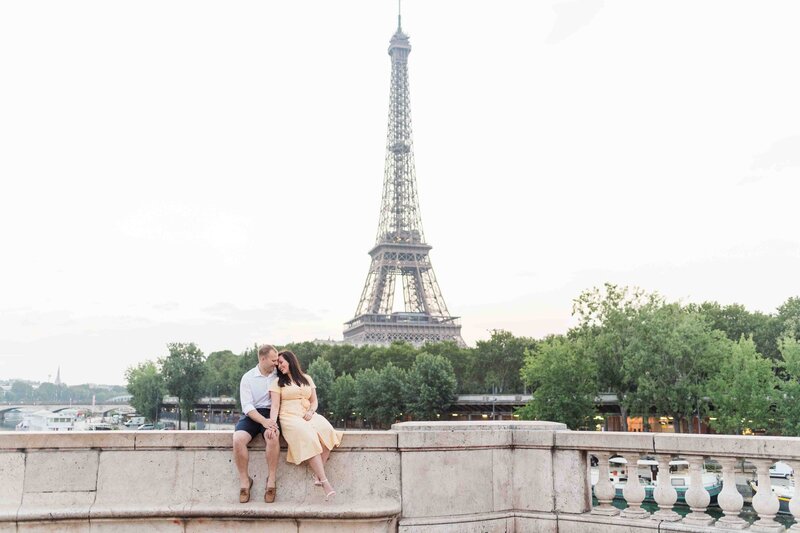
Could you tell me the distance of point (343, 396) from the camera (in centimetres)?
8931

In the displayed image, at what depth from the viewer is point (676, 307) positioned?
56875 millimetres

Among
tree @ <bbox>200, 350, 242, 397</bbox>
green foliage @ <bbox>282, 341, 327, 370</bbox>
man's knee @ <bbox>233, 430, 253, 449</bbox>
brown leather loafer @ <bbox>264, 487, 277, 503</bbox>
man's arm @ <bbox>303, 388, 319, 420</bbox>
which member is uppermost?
green foliage @ <bbox>282, 341, 327, 370</bbox>

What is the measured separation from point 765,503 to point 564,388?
48.8m

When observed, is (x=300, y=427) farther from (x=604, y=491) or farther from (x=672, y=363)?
(x=672, y=363)

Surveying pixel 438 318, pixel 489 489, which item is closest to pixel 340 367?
pixel 438 318

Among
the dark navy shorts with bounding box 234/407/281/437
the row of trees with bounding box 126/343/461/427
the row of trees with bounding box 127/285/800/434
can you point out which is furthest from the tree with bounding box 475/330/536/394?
the dark navy shorts with bounding box 234/407/281/437

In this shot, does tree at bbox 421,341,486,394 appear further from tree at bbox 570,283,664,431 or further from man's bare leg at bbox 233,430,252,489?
man's bare leg at bbox 233,430,252,489

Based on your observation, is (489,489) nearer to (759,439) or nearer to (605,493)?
(605,493)

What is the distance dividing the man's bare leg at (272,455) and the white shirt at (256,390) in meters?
0.44

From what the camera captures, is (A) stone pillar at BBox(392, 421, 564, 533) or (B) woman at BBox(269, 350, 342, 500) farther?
(A) stone pillar at BBox(392, 421, 564, 533)

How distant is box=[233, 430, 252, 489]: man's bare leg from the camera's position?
815 centimetres

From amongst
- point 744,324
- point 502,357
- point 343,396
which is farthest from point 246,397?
point 343,396

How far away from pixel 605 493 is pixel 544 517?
778 mm

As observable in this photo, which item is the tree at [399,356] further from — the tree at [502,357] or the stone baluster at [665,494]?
the stone baluster at [665,494]
